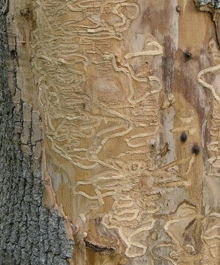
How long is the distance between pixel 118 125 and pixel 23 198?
459 millimetres

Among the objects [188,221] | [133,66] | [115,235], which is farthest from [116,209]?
[133,66]

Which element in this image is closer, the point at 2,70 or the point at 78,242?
the point at 78,242

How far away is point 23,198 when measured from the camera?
1767mm

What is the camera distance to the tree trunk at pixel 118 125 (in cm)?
151

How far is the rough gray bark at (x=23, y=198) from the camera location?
1671 mm

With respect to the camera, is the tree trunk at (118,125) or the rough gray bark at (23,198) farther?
the rough gray bark at (23,198)

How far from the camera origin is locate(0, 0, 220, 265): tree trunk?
151 cm

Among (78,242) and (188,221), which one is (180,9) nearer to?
(188,221)

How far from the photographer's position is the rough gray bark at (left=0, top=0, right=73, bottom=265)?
1671 millimetres

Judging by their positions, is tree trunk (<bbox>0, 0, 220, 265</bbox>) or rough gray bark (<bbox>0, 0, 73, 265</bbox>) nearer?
tree trunk (<bbox>0, 0, 220, 265</bbox>)

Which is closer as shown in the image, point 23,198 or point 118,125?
point 118,125

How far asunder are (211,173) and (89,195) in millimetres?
391

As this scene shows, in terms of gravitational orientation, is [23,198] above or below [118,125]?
below

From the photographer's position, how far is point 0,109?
74.2 inches
